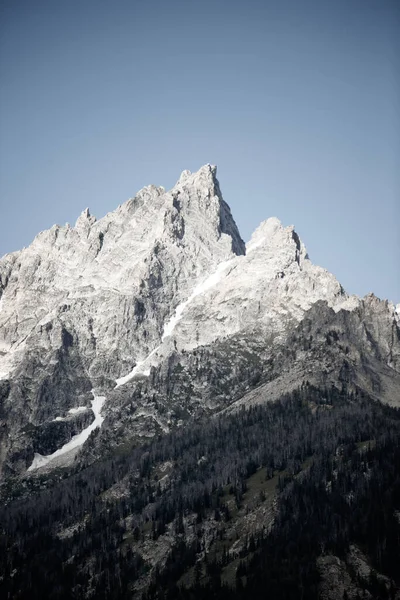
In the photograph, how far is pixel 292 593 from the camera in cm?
19788

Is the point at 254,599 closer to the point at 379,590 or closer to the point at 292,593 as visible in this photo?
the point at 292,593

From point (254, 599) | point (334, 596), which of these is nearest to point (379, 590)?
point (334, 596)

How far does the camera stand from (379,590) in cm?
19700

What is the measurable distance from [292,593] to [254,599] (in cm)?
969

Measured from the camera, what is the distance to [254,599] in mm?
199875

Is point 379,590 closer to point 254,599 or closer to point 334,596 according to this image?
point 334,596

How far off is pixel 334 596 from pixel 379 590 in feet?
36.5

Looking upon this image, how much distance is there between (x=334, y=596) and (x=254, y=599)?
1969 centimetres

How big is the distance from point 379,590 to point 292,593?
21.3 meters

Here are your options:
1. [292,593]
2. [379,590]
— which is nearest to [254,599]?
[292,593]

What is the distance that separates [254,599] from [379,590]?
30732 mm
